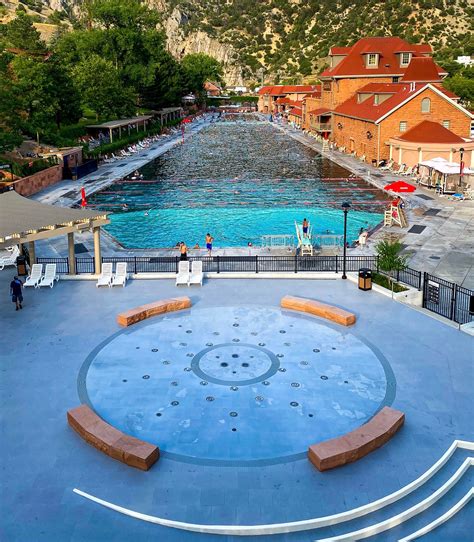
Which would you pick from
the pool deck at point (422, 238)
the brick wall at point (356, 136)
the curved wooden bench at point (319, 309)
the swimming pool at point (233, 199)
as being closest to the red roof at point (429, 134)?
the pool deck at point (422, 238)

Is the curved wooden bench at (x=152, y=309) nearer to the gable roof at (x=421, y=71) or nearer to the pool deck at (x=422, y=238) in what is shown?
the pool deck at (x=422, y=238)

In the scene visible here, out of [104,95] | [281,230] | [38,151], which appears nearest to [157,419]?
[281,230]

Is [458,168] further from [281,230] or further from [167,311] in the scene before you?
[167,311]

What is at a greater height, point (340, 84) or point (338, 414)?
point (340, 84)

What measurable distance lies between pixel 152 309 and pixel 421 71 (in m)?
60.0

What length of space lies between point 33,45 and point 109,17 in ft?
122

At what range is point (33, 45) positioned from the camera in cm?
5991

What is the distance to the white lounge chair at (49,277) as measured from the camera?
21484 mm

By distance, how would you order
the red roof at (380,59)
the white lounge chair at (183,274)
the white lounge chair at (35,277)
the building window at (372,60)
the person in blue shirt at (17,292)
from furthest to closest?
the building window at (372,60) → the red roof at (380,59) → the white lounge chair at (183,274) → the white lounge chair at (35,277) → the person in blue shirt at (17,292)

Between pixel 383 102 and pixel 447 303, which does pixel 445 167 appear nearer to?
pixel 383 102

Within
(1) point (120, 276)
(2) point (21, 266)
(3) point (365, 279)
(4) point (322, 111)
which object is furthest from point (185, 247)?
(4) point (322, 111)

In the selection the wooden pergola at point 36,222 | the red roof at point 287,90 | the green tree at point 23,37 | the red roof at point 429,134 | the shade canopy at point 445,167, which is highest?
the green tree at point 23,37

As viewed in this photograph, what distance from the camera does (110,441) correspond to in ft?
38.2

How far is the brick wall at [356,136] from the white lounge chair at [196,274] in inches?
1477
